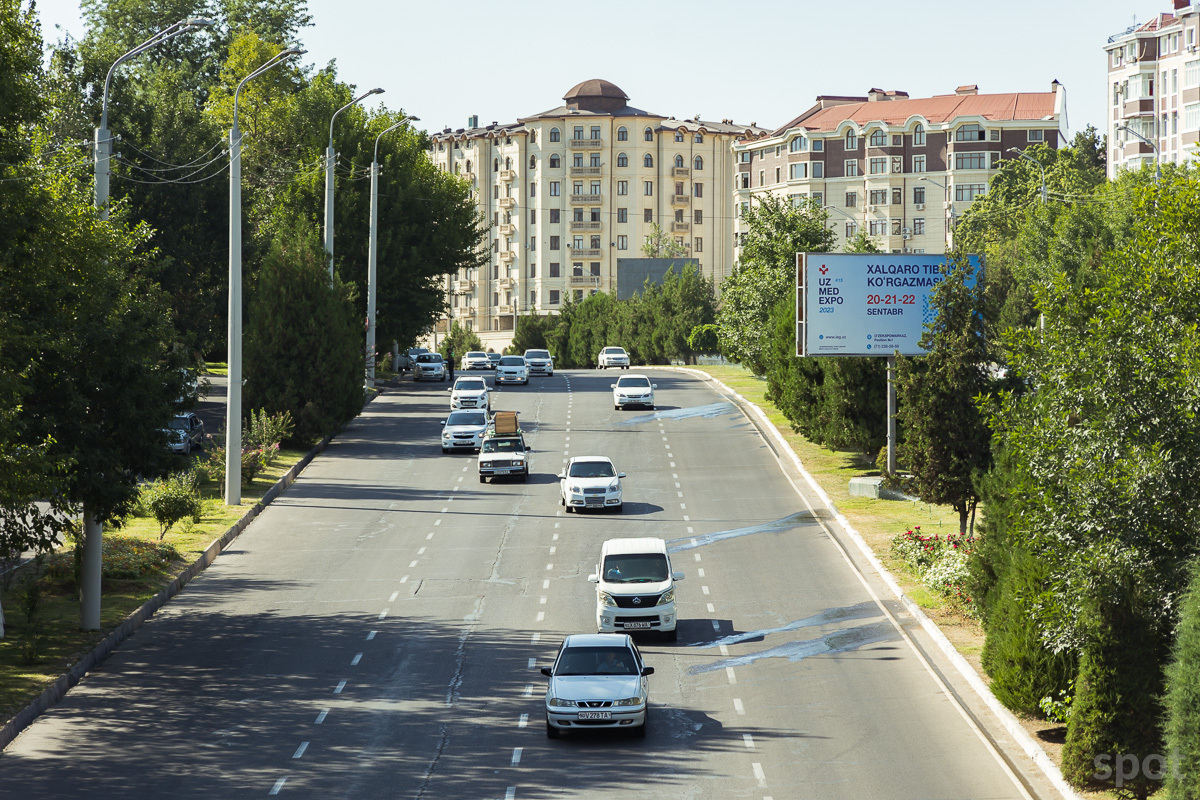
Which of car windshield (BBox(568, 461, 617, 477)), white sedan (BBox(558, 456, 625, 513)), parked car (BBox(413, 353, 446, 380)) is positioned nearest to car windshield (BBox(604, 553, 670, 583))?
white sedan (BBox(558, 456, 625, 513))

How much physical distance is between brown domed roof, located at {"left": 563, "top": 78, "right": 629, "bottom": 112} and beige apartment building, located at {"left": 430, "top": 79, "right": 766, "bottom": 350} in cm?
12

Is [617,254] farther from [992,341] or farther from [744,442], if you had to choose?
[992,341]

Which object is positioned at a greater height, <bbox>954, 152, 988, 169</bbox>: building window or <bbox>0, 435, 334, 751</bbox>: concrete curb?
<bbox>954, 152, 988, 169</bbox>: building window

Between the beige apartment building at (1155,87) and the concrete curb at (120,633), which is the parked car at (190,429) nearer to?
the concrete curb at (120,633)

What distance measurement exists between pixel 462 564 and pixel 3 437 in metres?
14.2

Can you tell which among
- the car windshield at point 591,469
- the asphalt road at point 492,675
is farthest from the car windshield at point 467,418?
the car windshield at point 591,469

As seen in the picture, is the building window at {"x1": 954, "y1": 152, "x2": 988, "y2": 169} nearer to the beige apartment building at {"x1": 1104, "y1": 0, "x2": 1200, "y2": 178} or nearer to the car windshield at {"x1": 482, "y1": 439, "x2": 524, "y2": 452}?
the beige apartment building at {"x1": 1104, "y1": 0, "x2": 1200, "y2": 178}

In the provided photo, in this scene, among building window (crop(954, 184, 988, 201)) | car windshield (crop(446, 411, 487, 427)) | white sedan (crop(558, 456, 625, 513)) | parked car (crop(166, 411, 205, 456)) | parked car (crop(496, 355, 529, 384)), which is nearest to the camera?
white sedan (crop(558, 456, 625, 513))

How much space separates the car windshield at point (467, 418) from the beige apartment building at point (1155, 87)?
2222 inches

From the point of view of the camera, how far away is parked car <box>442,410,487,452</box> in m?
48.5

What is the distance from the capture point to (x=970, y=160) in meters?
127

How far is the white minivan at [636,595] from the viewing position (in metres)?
23.9

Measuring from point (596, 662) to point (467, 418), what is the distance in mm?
30945

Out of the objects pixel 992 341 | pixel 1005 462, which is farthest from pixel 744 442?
pixel 1005 462
